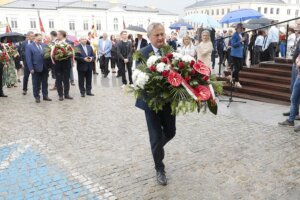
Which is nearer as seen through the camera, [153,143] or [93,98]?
[153,143]

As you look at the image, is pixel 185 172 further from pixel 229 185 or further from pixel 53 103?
pixel 53 103

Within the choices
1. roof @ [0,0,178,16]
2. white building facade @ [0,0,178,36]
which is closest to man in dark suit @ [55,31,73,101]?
white building facade @ [0,0,178,36]

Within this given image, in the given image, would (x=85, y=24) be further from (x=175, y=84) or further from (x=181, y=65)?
(x=175, y=84)

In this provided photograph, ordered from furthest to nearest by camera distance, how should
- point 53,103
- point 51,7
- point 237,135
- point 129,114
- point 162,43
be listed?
point 51,7 < point 53,103 < point 129,114 < point 237,135 < point 162,43

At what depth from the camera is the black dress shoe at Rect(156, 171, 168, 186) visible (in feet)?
12.9

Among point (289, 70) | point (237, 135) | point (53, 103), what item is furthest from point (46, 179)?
point (289, 70)

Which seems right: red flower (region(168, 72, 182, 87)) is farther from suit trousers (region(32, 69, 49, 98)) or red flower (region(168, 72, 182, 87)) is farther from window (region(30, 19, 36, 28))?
window (region(30, 19, 36, 28))

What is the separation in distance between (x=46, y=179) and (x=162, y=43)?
93.0 inches

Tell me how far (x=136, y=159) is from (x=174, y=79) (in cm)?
193

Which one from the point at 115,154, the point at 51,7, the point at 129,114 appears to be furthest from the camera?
the point at 51,7

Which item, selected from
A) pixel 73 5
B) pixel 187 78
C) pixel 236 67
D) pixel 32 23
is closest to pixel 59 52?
pixel 236 67

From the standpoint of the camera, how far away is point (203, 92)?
332cm

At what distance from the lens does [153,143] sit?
12.6 ft

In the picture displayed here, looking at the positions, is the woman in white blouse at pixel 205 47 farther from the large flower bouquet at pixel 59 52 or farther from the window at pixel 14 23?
the window at pixel 14 23
